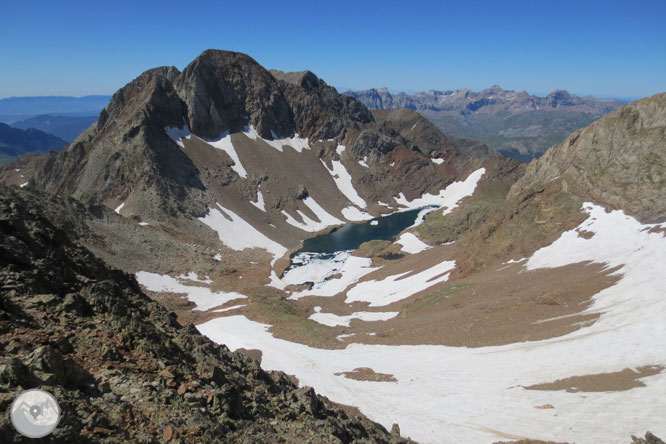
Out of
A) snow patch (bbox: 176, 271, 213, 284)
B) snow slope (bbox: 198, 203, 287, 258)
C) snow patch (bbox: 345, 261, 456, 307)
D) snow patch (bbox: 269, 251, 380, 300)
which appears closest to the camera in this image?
snow patch (bbox: 345, 261, 456, 307)

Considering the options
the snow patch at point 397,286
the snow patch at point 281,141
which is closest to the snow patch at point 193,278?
the snow patch at point 397,286

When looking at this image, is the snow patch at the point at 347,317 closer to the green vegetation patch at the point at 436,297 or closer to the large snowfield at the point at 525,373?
the green vegetation patch at the point at 436,297

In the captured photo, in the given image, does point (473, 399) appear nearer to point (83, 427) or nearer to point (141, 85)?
point (83, 427)

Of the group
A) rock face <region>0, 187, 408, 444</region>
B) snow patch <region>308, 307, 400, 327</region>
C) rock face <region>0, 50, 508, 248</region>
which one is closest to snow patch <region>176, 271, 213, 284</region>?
rock face <region>0, 50, 508, 248</region>

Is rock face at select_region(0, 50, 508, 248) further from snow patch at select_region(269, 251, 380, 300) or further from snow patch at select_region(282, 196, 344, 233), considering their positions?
snow patch at select_region(269, 251, 380, 300)

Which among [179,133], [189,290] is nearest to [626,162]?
A: [189,290]

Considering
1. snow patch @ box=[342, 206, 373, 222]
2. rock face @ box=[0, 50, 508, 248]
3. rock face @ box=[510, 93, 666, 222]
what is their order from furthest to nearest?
snow patch @ box=[342, 206, 373, 222]
rock face @ box=[0, 50, 508, 248]
rock face @ box=[510, 93, 666, 222]

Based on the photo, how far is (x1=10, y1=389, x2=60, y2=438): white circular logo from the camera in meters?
5.95

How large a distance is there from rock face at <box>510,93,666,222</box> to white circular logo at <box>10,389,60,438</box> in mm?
45556

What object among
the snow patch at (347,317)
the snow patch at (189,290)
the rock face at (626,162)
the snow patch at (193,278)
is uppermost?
the rock face at (626,162)

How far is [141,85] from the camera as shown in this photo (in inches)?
4518

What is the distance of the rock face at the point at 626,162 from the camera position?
127 ft

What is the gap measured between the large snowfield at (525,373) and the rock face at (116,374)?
5362mm

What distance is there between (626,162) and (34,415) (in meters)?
54.5
